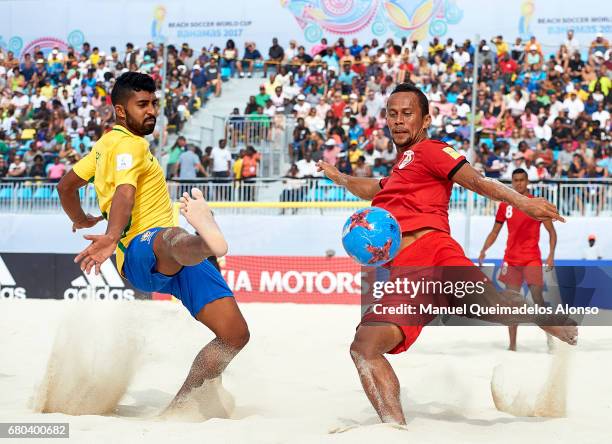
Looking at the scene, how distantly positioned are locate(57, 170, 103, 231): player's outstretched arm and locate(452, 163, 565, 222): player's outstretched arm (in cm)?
215

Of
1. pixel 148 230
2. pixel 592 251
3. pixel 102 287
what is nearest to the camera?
pixel 148 230

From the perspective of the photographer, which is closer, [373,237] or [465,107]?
[373,237]

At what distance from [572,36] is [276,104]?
20.0 feet

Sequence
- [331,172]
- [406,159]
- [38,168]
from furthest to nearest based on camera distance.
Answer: [38,168] < [331,172] < [406,159]

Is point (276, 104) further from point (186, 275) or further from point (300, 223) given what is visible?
point (186, 275)

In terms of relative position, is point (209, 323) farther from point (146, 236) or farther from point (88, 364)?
point (88, 364)

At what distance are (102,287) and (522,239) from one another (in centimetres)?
673

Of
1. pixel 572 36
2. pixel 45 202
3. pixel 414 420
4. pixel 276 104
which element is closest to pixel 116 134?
pixel 414 420

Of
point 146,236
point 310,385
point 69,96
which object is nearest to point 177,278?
point 146,236

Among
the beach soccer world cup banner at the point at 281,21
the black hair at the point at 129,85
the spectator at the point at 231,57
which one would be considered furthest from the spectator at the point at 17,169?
the black hair at the point at 129,85

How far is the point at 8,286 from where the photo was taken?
42.6ft

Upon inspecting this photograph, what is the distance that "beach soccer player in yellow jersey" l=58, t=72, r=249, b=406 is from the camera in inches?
171

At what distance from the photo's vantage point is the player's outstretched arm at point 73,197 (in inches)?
190

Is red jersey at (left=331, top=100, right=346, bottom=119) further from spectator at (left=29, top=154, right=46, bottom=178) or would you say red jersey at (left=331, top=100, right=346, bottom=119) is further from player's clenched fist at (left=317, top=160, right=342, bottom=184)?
player's clenched fist at (left=317, top=160, right=342, bottom=184)
